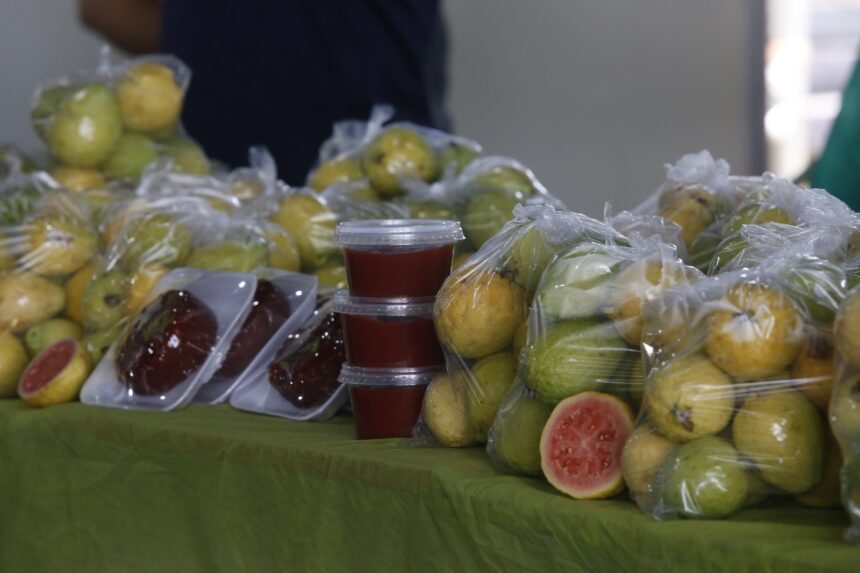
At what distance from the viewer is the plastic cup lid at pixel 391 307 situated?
1.51 m

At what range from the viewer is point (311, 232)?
2.13 metres

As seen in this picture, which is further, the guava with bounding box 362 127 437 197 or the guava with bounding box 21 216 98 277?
the guava with bounding box 362 127 437 197

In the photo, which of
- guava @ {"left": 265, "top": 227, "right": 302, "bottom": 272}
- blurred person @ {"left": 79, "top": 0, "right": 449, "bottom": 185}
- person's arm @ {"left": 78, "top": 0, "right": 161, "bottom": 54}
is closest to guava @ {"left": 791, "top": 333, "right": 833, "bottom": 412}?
guava @ {"left": 265, "top": 227, "right": 302, "bottom": 272}

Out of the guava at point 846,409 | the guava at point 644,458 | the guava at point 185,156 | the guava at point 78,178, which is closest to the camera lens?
the guava at point 846,409

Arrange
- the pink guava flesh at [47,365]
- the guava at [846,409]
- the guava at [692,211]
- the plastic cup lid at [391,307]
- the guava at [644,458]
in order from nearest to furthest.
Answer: the guava at [846,409]
the guava at [644,458]
the plastic cup lid at [391,307]
the guava at [692,211]
the pink guava flesh at [47,365]

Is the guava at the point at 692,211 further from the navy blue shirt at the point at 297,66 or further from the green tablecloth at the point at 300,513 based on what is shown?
the navy blue shirt at the point at 297,66

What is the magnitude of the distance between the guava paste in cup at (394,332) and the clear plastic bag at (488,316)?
82 mm

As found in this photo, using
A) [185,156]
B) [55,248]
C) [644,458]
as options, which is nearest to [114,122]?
[185,156]

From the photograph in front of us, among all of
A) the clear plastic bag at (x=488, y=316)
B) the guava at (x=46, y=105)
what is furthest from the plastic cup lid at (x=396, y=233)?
the guava at (x=46, y=105)

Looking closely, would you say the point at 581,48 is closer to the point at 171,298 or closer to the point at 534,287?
the point at 171,298

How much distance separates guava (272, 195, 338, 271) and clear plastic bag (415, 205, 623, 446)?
73 cm

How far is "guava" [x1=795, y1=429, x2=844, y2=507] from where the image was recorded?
1093 millimetres

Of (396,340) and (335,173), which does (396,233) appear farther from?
(335,173)

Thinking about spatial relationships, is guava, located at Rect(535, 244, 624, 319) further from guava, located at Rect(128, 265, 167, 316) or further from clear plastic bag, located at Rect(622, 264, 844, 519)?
guava, located at Rect(128, 265, 167, 316)
